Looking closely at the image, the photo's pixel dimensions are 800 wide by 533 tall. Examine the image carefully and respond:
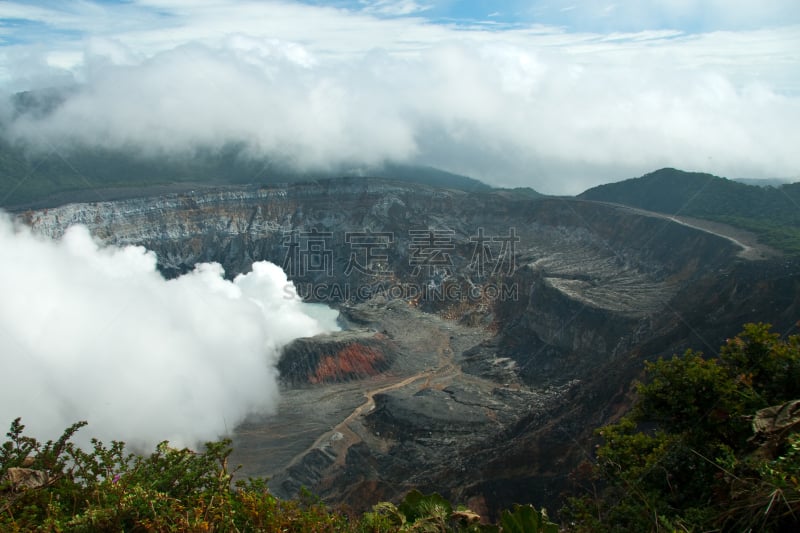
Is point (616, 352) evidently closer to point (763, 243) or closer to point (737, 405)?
point (763, 243)

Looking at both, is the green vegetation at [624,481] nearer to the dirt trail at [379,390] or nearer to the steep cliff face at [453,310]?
the steep cliff face at [453,310]

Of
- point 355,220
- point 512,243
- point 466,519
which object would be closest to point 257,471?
point 466,519

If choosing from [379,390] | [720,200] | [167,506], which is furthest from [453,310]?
[167,506]

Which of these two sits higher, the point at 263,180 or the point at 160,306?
the point at 263,180

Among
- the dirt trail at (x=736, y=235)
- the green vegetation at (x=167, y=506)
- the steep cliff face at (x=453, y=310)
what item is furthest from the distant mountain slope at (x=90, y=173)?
the green vegetation at (x=167, y=506)

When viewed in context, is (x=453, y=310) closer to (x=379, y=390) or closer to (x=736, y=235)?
(x=379, y=390)

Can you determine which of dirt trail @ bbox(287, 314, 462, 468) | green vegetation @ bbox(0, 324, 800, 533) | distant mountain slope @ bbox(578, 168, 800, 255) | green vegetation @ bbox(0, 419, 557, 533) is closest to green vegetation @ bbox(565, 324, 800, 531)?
green vegetation @ bbox(0, 324, 800, 533)
